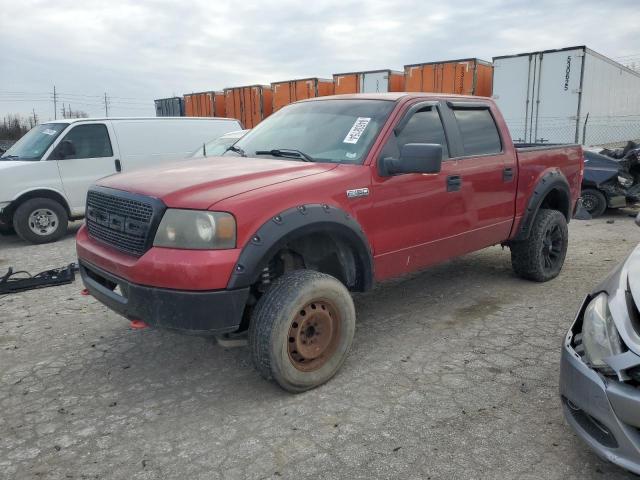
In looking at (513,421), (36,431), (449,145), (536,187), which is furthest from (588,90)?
(36,431)

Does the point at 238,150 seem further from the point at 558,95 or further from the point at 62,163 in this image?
the point at 558,95

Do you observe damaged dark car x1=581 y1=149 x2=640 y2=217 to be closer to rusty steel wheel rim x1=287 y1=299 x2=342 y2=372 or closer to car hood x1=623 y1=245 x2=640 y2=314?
car hood x1=623 y1=245 x2=640 y2=314

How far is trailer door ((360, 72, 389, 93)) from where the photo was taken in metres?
15.7

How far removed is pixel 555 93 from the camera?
42.9ft

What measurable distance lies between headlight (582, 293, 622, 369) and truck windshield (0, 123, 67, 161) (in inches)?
316

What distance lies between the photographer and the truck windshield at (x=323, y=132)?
12.0 ft

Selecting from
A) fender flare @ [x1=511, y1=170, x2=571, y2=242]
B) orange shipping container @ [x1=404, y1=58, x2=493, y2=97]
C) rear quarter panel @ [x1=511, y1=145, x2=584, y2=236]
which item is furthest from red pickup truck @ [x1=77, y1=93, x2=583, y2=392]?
orange shipping container @ [x1=404, y1=58, x2=493, y2=97]

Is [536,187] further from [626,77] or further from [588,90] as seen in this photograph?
[626,77]

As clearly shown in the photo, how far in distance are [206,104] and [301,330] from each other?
68.0 ft

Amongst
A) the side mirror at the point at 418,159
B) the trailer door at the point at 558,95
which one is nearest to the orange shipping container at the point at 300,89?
the trailer door at the point at 558,95

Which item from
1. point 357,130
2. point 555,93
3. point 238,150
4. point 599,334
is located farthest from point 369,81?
point 599,334

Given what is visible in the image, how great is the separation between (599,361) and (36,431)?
9.74ft

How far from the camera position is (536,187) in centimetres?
503

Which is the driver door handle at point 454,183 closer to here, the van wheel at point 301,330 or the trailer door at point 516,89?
the van wheel at point 301,330
